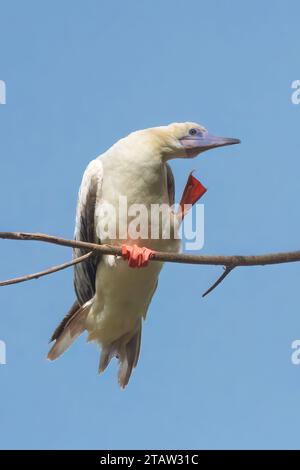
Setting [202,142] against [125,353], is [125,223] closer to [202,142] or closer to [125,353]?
[202,142]

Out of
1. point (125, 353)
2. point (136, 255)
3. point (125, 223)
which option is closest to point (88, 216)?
point (125, 223)

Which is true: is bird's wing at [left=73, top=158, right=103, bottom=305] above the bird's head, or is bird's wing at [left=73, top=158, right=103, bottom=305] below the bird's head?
below

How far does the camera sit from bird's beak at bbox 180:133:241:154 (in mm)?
8422

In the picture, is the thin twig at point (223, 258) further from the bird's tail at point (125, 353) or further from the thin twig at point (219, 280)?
the bird's tail at point (125, 353)

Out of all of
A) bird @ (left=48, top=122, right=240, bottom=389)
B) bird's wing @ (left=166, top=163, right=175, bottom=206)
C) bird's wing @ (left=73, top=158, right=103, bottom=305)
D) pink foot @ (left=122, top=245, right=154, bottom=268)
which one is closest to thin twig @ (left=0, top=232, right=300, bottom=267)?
pink foot @ (left=122, top=245, right=154, bottom=268)

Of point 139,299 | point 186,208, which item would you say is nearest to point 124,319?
point 139,299

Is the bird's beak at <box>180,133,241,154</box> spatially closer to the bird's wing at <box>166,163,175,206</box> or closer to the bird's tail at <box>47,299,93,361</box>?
the bird's wing at <box>166,163,175,206</box>

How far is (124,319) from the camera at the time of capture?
29.9ft

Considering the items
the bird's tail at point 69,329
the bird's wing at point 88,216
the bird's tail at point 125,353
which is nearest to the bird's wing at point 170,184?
the bird's wing at point 88,216

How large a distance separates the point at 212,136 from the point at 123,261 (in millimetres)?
1479

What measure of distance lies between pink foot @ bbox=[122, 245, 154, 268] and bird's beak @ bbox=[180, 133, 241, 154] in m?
1.28

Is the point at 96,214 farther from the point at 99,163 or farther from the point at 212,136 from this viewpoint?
the point at 212,136

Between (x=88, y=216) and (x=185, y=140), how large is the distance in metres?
1.22

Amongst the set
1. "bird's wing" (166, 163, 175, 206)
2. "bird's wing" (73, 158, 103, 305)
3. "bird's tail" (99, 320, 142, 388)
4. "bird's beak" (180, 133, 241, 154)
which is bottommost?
"bird's tail" (99, 320, 142, 388)
